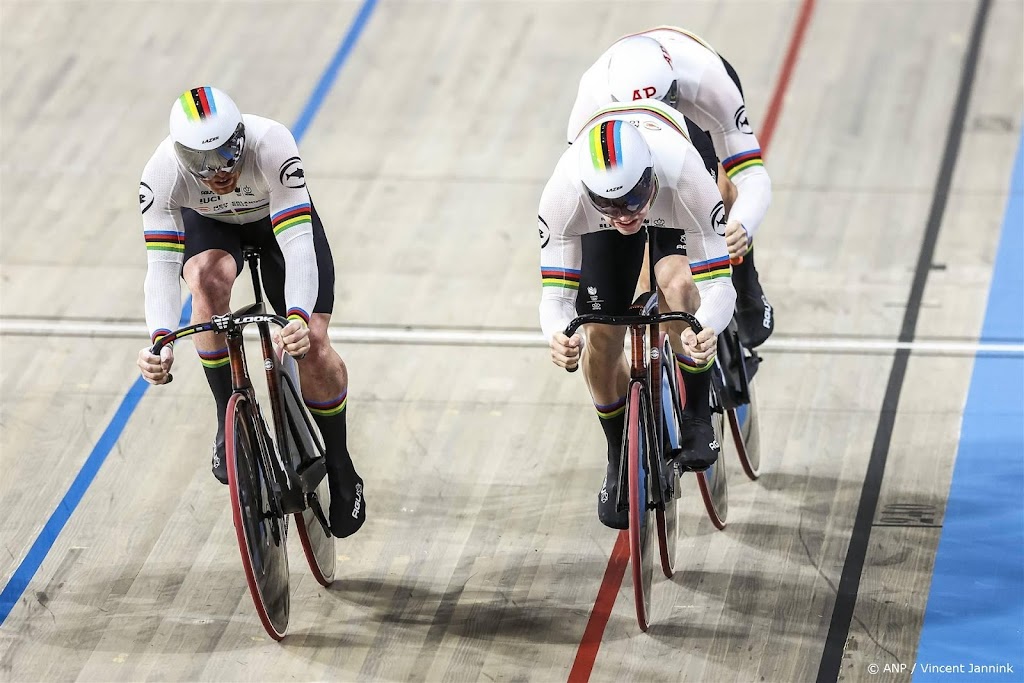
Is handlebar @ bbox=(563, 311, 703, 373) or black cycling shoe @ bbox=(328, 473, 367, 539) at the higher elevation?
handlebar @ bbox=(563, 311, 703, 373)

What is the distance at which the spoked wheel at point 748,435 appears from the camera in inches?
192

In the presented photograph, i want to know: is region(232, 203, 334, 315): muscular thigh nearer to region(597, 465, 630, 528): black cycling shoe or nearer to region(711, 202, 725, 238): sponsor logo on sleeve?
region(597, 465, 630, 528): black cycling shoe

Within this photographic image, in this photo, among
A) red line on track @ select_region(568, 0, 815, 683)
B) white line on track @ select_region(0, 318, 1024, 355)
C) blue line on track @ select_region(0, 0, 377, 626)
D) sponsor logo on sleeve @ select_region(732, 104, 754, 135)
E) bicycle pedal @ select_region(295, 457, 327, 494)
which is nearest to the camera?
red line on track @ select_region(568, 0, 815, 683)

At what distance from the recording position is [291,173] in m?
4.12

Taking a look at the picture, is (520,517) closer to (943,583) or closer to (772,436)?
(772,436)

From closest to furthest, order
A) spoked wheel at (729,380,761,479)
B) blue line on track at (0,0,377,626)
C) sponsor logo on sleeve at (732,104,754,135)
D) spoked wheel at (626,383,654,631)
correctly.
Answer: spoked wheel at (626,383,654,631) < blue line on track at (0,0,377,626) < sponsor logo on sleeve at (732,104,754,135) < spoked wheel at (729,380,761,479)

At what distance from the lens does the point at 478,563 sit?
15.3 feet

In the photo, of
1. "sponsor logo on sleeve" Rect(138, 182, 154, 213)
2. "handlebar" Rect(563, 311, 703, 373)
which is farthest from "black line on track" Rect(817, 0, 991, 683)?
"sponsor logo on sleeve" Rect(138, 182, 154, 213)

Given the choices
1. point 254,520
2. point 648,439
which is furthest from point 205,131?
point 648,439

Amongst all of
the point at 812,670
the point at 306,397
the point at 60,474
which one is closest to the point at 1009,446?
the point at 812,670

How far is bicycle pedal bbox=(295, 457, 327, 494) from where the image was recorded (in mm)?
Answer: 4285

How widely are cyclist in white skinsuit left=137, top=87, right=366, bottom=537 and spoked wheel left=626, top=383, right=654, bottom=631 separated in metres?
0.90

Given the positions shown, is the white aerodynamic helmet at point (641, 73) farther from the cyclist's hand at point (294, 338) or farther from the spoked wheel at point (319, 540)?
the spoked wheel at point (319, 540)

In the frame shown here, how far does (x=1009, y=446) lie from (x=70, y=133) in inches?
191
